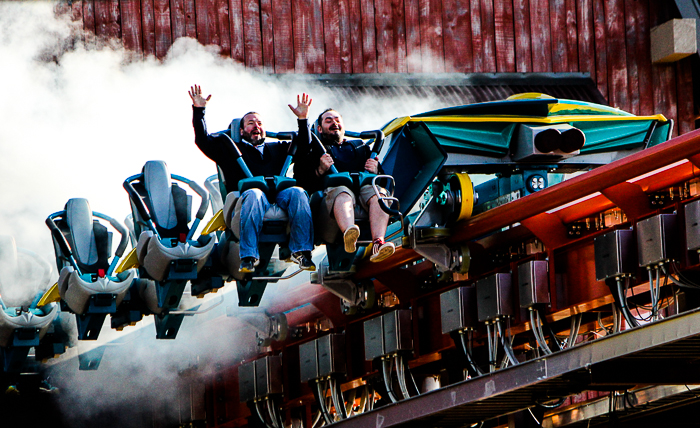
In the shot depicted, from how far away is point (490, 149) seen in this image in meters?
10.3

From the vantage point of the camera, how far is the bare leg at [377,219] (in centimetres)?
957

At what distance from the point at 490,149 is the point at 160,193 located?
10.1 feet

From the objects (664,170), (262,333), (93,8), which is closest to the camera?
(664,170)

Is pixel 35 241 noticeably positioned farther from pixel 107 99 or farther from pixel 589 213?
pixel 589 213

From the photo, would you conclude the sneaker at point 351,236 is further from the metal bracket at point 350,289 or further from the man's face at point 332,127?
the metal bracket at point 350,289

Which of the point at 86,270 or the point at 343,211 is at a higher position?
the point at 343,211

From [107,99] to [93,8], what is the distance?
4.68 ft

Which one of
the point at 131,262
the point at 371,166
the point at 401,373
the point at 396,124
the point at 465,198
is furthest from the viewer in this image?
the point at 131,262

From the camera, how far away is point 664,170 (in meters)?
8.34

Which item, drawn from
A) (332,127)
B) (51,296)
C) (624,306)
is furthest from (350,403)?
(624,306)

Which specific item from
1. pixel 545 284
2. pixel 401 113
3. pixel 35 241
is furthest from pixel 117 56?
pixel 545 284

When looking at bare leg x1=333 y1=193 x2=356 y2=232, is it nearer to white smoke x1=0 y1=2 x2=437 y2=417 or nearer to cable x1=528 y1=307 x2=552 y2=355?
cable x1=528 y1=307 x2=552 y2=355

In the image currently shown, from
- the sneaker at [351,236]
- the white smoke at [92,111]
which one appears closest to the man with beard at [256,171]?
the sneaker at [351,236]

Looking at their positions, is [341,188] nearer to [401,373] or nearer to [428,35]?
[401,373]
